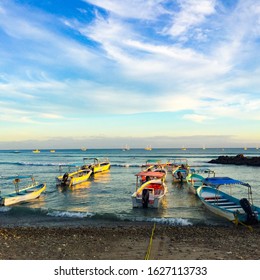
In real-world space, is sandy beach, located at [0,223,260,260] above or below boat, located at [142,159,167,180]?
below

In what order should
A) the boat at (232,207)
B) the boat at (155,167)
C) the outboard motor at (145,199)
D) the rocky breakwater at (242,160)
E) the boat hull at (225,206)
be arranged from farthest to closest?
the rocky breakwater at (242,160), the boat at (155,167), the outboard motor at (145,199), the boat hull at (225,206), the boat at (232,207)

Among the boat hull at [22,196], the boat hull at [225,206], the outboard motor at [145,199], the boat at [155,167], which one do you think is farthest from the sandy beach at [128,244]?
the boat at [155,167]

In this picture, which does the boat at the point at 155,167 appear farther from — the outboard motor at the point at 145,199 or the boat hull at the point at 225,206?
the outboard motor at the point at 145,199

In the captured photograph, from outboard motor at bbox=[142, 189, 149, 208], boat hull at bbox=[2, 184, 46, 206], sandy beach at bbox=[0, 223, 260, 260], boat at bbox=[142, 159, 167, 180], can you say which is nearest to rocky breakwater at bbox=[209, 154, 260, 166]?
boat at bbox=[142, 159, 167, 180]

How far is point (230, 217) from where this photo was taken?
653 inches

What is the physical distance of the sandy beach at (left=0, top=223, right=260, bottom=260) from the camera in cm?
1004

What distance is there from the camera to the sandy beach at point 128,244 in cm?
1004

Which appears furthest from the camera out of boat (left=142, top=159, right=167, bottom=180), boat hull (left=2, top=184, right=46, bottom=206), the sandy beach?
boat (left=142, top=159, right=167, bottom=180)

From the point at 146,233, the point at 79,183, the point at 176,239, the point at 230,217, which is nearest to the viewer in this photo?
the point at 176,239

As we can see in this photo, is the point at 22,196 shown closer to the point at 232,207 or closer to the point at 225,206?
the point at 225,206

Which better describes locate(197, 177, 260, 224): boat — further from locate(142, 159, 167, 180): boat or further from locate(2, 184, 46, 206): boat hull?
locate(142, 159, 167, 180): boat
